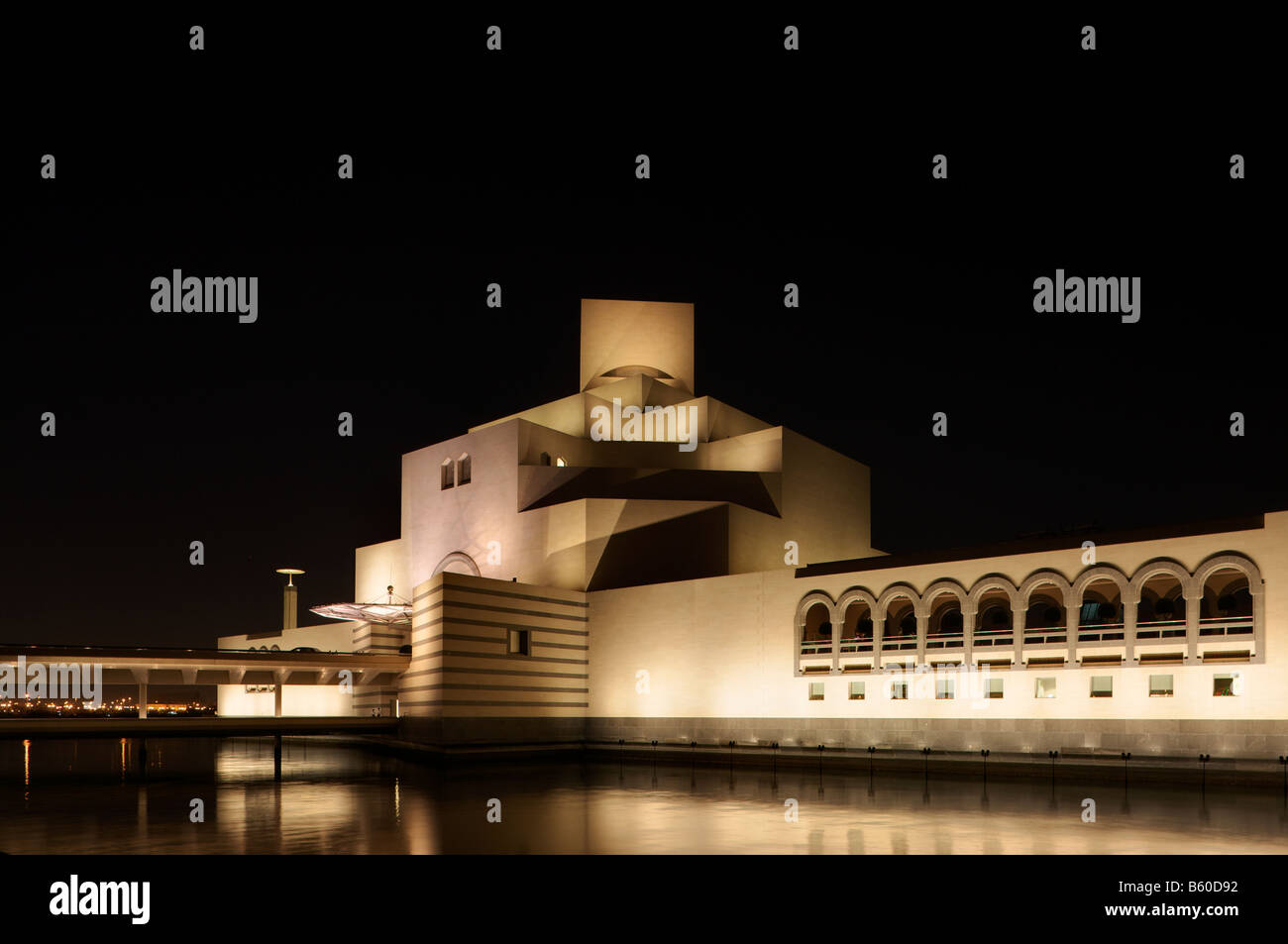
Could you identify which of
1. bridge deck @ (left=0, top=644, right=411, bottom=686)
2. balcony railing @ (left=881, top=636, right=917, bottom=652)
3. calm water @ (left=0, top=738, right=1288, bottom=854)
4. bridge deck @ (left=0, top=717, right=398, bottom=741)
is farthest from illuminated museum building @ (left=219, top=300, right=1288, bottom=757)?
calm water @ (left=0, top=738, right=1288, bottom=854)

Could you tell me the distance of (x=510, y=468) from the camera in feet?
170

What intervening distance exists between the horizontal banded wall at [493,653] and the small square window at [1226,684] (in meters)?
23.6

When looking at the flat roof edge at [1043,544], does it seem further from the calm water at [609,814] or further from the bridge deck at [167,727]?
the bridge deck at [167,727]

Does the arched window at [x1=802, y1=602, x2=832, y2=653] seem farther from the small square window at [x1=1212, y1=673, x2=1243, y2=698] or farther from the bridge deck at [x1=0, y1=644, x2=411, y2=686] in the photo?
the bridge deck at [x1=0, y1=644, x2=411, y2=686]

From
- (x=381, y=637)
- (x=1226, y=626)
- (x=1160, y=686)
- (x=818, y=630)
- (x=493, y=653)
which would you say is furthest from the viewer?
(x=381, y=637)

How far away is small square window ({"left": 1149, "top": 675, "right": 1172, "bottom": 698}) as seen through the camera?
31.4 metres

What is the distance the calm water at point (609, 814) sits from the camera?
16625 mm

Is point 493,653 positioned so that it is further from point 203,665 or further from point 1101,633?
point 1101,633

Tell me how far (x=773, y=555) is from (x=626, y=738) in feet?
36.5

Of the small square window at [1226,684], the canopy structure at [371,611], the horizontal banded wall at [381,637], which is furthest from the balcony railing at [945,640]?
the horizontal banded wall at [381,637]

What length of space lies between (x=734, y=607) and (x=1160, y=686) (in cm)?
1505

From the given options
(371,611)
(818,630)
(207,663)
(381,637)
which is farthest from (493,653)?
(818,630)

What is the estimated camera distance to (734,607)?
42.3 m

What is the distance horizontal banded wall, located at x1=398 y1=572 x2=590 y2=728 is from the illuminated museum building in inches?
4.1
